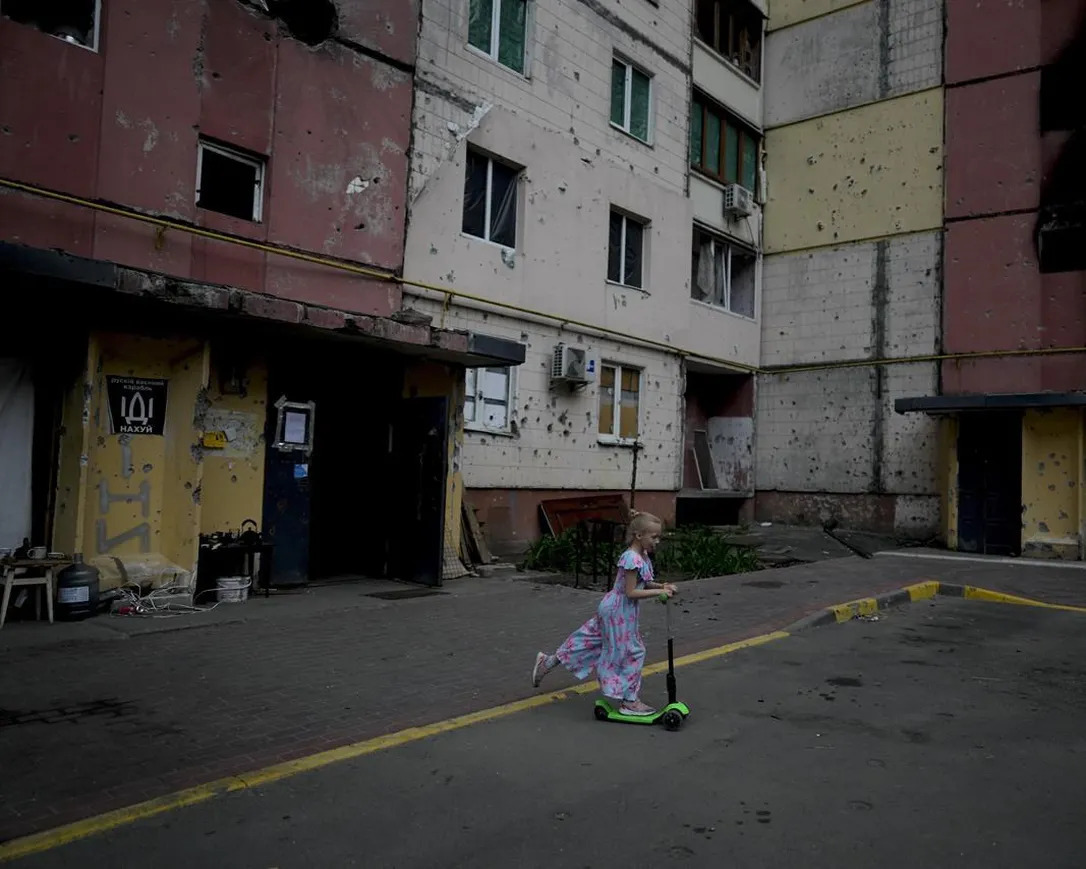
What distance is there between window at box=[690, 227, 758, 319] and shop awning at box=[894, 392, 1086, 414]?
5.11 m

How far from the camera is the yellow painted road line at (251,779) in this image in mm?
3385

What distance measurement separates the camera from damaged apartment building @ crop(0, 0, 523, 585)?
792 cm

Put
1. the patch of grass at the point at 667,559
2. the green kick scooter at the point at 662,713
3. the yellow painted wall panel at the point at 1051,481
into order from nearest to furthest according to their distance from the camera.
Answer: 1. the green kick scooter at the point at 662,713
2. the patch of grass at the point at 667,559
3. the yellow painted wall panel at the point at 1051,481

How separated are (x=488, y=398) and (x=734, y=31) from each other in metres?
13.0

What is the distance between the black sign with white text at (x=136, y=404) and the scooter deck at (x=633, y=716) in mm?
5795

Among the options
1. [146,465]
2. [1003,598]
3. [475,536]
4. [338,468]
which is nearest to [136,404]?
[146,465]

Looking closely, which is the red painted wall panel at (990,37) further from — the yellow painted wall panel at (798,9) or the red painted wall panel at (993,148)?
the yellow painted wall panel at (798,9)

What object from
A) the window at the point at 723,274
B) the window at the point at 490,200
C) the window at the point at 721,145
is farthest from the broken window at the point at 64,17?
the window at the point at 723,274

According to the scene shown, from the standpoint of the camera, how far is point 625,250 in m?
16.5

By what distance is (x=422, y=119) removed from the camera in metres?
11.9

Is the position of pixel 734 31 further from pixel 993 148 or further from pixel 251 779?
pixel 251 779

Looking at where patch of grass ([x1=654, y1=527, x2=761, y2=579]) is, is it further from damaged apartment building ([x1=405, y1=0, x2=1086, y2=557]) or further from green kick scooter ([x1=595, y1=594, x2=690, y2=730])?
green kick scooter ([x1=595, y1=594, x2=690, y2=730])

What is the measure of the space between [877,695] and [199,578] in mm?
6817

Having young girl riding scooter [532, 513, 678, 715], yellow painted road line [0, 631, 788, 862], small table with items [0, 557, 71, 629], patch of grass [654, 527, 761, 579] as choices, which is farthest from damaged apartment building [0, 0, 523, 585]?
young girl riding scooter [532, 513, 678, 715]
